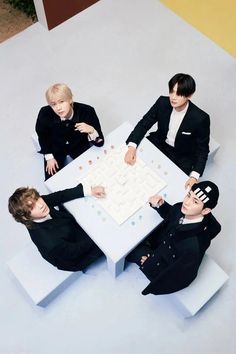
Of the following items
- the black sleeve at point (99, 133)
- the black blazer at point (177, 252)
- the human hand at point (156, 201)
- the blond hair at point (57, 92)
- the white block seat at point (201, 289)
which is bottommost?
the white block seat at point (201, 289)

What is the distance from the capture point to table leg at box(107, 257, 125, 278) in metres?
2.27

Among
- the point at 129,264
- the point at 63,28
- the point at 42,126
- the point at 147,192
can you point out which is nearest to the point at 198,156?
the point at 147,192

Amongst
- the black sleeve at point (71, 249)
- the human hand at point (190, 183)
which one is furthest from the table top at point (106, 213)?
the black sleeve at point (71, 249)

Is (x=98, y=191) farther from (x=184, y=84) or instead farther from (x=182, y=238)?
(x=184, y=84)

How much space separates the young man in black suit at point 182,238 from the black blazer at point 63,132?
65 cm

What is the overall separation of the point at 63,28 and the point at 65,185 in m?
1.77

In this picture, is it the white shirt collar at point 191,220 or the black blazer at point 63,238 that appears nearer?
the white shirt collar at point 191,220

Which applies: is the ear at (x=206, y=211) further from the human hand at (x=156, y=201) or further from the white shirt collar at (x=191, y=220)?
the human hand at (x=156, y=201)

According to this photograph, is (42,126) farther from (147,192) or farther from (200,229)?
(200,229)

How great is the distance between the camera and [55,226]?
7.13 feet

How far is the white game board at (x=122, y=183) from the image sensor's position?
2215 millimetres

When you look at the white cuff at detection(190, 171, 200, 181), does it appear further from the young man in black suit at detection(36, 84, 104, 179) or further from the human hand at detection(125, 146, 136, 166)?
the young man in black suit at detection(36, 84, 104, 179)

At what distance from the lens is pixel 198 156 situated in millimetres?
2453

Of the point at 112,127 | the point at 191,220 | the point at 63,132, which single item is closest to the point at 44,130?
the point at 63,132
